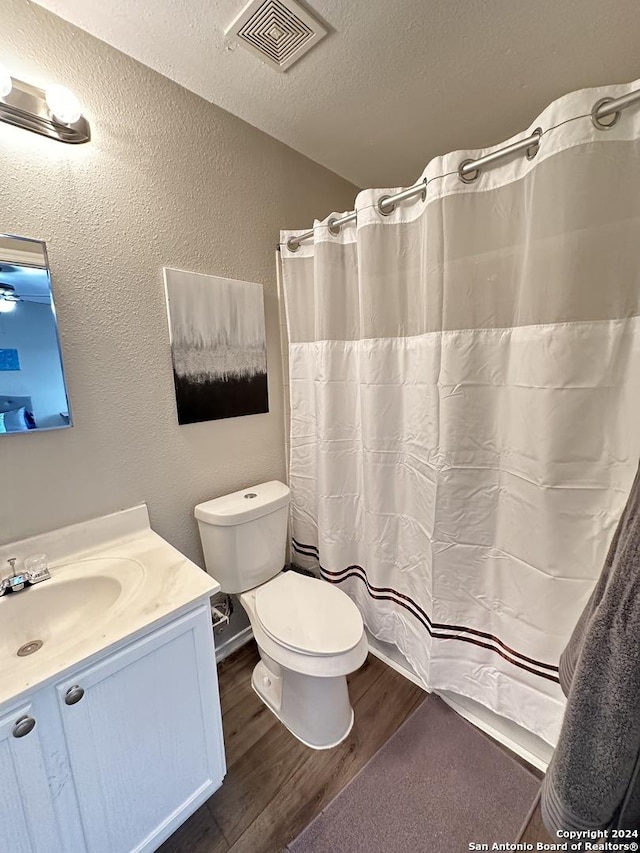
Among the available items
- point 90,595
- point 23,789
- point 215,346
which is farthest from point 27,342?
point 23,789

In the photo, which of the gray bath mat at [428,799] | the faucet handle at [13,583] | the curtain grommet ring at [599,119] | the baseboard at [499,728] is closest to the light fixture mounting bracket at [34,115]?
the faucet handle at [13,583]

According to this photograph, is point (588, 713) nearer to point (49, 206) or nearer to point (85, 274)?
point (85, 274)

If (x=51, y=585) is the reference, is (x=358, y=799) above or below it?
below

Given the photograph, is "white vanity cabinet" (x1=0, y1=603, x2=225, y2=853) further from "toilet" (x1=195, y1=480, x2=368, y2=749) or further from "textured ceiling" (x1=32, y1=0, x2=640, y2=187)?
"textured ceiling" (x1=32, y1=0, x2=640, y2=187)

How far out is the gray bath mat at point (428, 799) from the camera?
3.29 feet

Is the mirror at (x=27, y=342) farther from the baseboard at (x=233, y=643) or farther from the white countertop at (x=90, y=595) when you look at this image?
the baseboard at (x=233, y=643)

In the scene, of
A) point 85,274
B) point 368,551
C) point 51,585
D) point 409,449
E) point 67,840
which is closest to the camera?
point 67,840

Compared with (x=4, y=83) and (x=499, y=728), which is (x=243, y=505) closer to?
(x=499, y=728)

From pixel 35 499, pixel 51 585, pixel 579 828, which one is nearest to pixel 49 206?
A: pixel 35 499

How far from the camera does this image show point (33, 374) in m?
1.00

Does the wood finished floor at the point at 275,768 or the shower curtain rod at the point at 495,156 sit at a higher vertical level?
the shower curtain rod at the point at 495,156

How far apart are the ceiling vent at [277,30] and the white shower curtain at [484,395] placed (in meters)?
0.45

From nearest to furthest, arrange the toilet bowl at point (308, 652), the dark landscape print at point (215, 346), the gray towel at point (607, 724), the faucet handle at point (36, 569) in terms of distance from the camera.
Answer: the gray towel at point (607, 724) → the faucet handle at point (36, 569) → the toilet bowl at point (308, 652) → the dark landscape print at point (215, 346)

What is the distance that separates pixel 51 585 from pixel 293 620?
76cm
